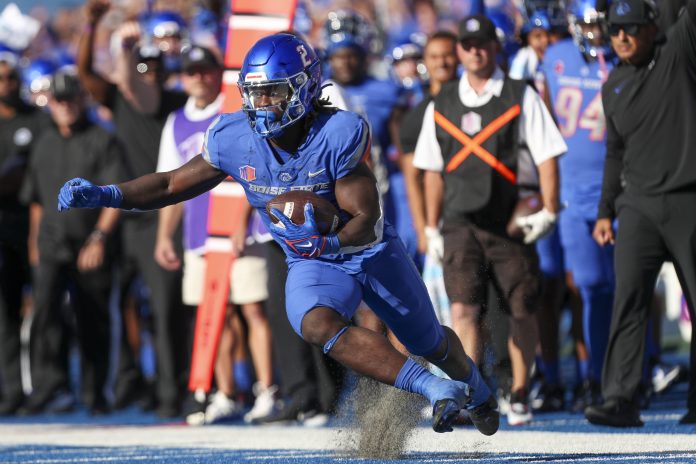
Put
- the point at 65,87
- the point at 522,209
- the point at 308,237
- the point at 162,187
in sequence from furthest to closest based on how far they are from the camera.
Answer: the point at 65,87 < the point at 522,209 < the point at 162,187 < the point at 308,237

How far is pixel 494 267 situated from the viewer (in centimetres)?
802

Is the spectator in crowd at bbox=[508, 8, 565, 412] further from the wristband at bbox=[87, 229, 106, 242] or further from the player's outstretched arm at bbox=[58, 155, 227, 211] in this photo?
the wristband at bbox=[87, 229, 106, 242]

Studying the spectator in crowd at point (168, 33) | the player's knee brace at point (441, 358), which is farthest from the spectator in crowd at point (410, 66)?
the player's knee brace at point (441, 358)

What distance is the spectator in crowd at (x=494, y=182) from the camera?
789cm

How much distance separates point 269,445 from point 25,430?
2.45 meters

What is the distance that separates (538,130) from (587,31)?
2.52ft

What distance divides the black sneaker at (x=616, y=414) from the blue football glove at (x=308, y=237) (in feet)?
7.26

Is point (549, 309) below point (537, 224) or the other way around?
below

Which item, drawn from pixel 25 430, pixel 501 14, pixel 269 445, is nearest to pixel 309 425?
pixel 269 445

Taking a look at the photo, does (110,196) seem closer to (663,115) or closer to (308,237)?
(308,237)

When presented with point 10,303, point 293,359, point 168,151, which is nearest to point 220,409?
point 293,359

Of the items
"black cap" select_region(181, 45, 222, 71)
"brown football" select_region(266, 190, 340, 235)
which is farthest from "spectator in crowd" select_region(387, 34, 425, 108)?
"brown football" select_region(266, 190, 340, 235)

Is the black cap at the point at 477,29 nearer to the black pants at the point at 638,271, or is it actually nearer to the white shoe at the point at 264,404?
the black pants at the point at 638,271

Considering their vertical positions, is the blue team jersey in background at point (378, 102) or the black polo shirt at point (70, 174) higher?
the blue team jersey in background at point (378, 102)
